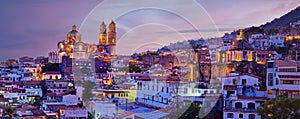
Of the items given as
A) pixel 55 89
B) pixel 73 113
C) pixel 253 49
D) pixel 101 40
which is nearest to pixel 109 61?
pixel 101 40

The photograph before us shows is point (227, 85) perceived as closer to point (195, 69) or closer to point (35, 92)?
point (195, 69)

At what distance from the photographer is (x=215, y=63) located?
12836 millimetres

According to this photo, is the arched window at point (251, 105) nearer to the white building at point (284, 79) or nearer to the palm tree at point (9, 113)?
the white building at point (284, 79)

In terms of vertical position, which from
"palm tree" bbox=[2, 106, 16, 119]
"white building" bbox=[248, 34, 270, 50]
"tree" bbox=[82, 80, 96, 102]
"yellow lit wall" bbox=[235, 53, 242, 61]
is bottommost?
"palm tree" bbox=[2, 106, 16, 119]

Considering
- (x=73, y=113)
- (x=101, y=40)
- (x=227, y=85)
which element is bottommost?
(x=73, y=113)

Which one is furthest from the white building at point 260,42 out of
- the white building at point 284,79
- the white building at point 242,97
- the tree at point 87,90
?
the white building at point 284,79

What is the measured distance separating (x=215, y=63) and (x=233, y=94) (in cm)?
446

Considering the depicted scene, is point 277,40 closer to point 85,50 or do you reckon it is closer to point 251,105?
point 251,105

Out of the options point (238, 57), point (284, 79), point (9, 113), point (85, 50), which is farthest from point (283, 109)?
point (85, 50)

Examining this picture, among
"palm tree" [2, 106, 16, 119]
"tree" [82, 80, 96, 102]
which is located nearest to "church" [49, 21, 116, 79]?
"tree" [82, 80, 96, 102]

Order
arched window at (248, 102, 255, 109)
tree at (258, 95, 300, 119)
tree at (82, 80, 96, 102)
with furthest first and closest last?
1. tree at (82, 80, 96, 102)
2. arched window at (248, 102, 255, 109)
3. tree at (258, 95, 300, 119)

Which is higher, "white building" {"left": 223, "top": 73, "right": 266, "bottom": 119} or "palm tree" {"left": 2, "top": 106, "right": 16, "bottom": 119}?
"white building" {"left": 223, "top": 73, "right": 266, "bottom": 119}

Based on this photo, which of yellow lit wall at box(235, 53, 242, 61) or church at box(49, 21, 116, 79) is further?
church at box(49, 21, 116, 79)

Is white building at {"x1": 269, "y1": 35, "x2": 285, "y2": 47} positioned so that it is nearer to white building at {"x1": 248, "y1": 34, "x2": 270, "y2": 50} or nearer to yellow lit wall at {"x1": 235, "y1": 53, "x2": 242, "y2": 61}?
white building at {"x1": 248, "y1": 34, "x2": 270, "y2": 50}
